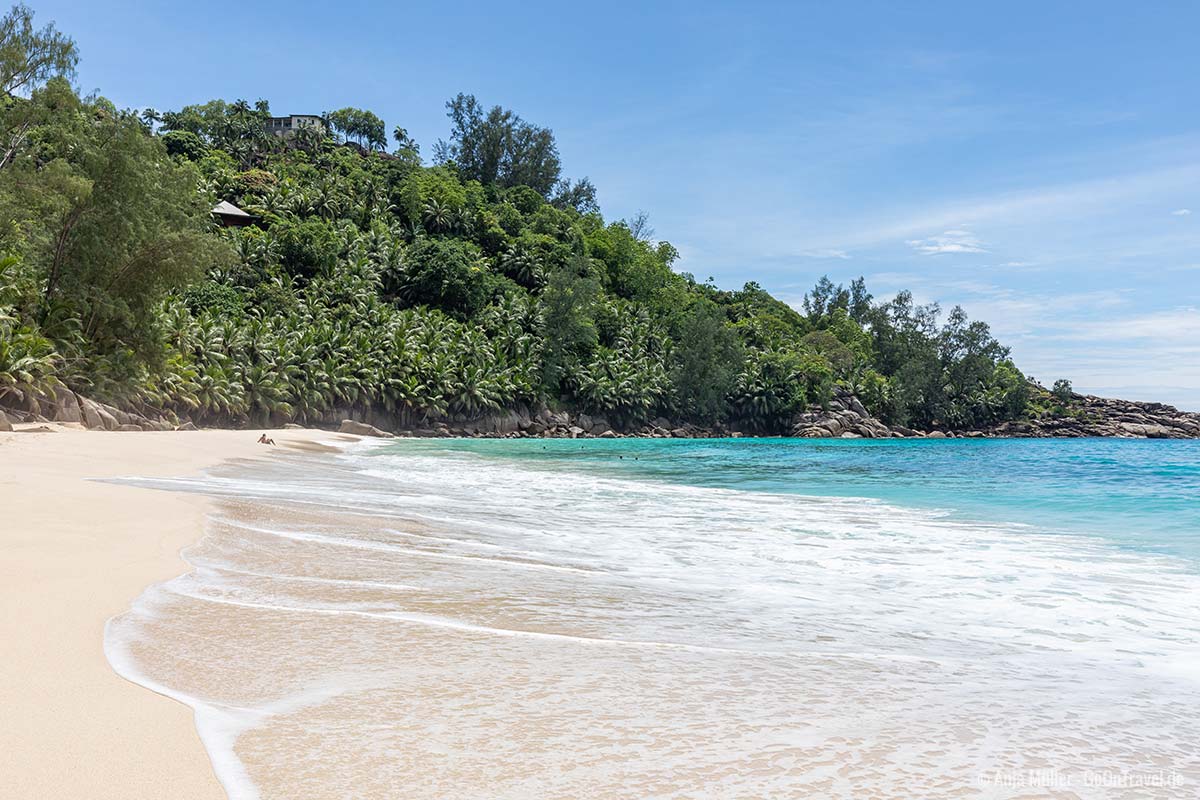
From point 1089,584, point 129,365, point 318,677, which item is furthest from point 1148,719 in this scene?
point 129,365

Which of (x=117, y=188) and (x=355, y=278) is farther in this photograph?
(x=355, y=278)

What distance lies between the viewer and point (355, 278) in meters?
60.7

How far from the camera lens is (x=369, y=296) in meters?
59.2

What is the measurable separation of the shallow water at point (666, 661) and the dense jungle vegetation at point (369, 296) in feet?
79.4

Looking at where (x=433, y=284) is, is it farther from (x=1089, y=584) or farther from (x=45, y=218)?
(x=1089, y=584)

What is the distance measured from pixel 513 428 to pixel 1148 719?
60.6 metres

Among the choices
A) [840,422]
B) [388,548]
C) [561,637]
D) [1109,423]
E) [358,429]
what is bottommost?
[358,429]

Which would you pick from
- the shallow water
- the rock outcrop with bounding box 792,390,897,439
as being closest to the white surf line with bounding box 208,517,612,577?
the shallow water

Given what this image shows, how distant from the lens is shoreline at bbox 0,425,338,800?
89.1 inches

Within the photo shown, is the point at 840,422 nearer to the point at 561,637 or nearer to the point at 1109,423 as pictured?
the point at 1109,423

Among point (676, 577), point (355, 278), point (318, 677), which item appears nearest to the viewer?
point (318, 677)

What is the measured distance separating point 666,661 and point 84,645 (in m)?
2.59

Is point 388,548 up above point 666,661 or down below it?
below

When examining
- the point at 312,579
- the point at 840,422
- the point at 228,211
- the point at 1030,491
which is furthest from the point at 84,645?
the point at 840,422
